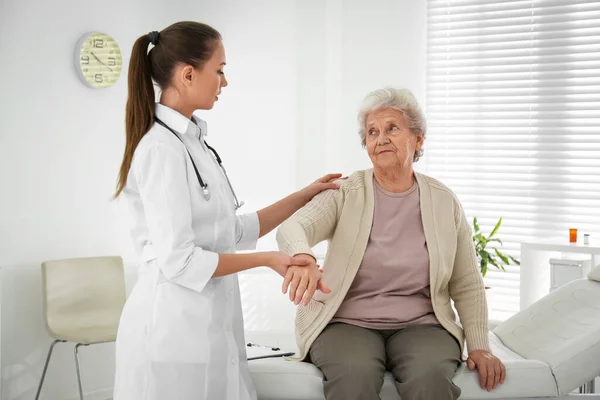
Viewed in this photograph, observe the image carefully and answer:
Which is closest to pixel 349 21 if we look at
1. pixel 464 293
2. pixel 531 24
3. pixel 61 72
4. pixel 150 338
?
pixel 531 24

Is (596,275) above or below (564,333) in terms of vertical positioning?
above

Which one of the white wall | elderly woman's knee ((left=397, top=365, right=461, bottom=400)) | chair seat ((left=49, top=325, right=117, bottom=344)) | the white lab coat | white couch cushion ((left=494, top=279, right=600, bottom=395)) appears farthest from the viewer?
the white wall

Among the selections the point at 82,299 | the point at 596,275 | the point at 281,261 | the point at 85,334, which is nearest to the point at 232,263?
the point at 281,261

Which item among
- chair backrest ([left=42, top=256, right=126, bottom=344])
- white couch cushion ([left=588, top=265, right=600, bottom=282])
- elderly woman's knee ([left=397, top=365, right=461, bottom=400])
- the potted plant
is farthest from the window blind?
elderly woman's knee ([left=397, top=365, right=461, bottom=400])

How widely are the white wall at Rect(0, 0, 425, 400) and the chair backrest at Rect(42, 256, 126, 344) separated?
12 centimetres

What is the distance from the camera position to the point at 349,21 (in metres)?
4.72

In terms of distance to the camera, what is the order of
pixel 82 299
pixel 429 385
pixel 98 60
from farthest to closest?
pixel 98 60, pixel 82 299, pixel 429 385

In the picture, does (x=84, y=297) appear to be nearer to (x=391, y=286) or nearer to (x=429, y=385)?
(x=391, y=286)

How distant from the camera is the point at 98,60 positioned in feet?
13.4

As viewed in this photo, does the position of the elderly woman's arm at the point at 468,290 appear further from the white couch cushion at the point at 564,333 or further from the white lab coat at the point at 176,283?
the white lab coat at the point at 176,283

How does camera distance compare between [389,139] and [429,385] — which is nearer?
[429,385]

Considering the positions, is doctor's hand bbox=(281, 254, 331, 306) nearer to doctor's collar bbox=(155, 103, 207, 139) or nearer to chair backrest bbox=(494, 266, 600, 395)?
doctor's collar bbox=(155, 103, 207, 139)

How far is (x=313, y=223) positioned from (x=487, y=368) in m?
0.66

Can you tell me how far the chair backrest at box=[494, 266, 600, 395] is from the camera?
2271 mm
